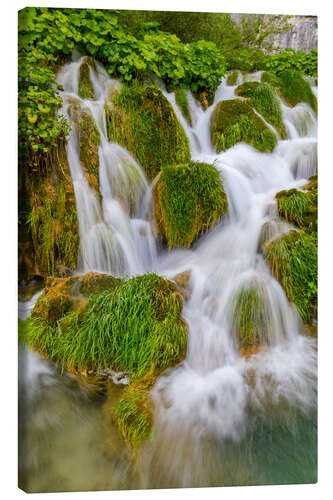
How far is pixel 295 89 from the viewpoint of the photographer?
8.95 feet

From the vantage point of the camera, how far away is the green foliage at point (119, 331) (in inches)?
90.3

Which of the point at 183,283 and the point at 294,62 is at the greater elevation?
the point at 294,62

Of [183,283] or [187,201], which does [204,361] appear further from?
[187,201]

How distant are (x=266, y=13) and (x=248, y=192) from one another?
1.05 metres

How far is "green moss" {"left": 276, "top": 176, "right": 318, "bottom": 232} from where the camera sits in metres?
2.67

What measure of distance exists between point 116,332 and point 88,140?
107cm

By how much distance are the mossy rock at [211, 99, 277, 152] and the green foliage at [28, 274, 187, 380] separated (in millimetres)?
996

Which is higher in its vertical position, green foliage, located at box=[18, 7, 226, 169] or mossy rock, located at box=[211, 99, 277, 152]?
green foliage, located at box=[18, 7, 226, 169]

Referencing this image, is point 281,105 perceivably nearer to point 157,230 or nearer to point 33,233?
point 157,230

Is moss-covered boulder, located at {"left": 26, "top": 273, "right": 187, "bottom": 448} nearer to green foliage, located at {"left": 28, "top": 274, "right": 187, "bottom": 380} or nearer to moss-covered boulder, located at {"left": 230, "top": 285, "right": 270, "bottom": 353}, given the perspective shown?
green foliage, located at {"left": 28, "top": 274, "right": 187, "bottom": 380}

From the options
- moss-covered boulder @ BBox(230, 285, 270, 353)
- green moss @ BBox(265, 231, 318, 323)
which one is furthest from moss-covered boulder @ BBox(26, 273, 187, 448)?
green moss @ BBox(265, 231, 318, 323)

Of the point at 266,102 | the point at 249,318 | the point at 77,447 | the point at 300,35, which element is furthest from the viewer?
the point at 266,102

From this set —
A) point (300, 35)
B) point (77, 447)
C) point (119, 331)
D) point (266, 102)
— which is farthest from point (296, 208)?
point (77, 447)

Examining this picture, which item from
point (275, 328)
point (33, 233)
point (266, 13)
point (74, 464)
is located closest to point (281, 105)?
point (266, 13)
